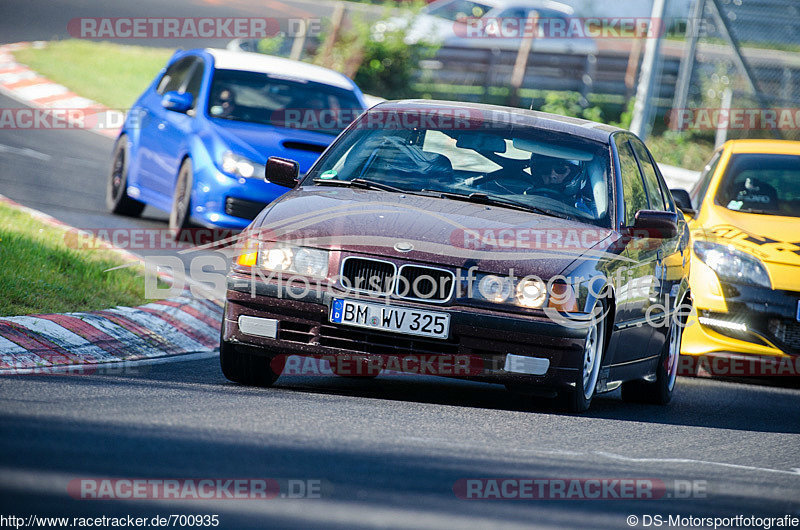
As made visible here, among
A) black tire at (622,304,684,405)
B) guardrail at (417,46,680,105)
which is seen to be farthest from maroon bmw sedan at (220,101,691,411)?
guardrail at (417,46,680,105)

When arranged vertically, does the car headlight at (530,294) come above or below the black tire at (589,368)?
above

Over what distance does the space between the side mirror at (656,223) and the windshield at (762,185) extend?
295cm

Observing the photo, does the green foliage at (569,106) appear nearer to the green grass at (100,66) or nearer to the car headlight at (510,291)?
the green grass at (100,66)

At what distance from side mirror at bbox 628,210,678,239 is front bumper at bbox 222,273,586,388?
1174 millimetres

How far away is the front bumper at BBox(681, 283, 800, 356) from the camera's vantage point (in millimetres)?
9992

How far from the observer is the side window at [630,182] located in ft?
26.9

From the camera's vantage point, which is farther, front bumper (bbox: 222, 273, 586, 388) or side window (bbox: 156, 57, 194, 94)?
side window (bbox: 156, 57, 194, 94)

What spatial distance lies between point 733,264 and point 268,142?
4.47m
